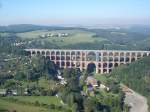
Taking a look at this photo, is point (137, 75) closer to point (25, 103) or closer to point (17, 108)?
point (25, 103)

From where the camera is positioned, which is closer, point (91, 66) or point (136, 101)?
point (136, 101)

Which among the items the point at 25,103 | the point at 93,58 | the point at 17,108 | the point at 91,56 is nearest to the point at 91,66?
the point at 93,58

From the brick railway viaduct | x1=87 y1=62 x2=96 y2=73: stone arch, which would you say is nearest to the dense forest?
the brick railway viaduct

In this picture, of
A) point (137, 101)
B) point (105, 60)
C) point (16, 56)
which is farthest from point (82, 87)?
point (16, 56)

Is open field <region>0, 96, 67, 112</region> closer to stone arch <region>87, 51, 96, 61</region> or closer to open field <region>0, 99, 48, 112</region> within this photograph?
open field <region>0, 99, 48, 112</region>

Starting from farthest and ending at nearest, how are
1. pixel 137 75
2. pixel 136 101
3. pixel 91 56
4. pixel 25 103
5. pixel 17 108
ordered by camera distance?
pixel 91 56 < pixel 137 75 < pixel 136 101 < pixel 25 103 < pixel 17 108

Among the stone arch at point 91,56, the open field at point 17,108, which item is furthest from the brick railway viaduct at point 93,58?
the open field at point 17,108

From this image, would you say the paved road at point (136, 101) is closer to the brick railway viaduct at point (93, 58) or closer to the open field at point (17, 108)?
the open field at point (17, 108)
